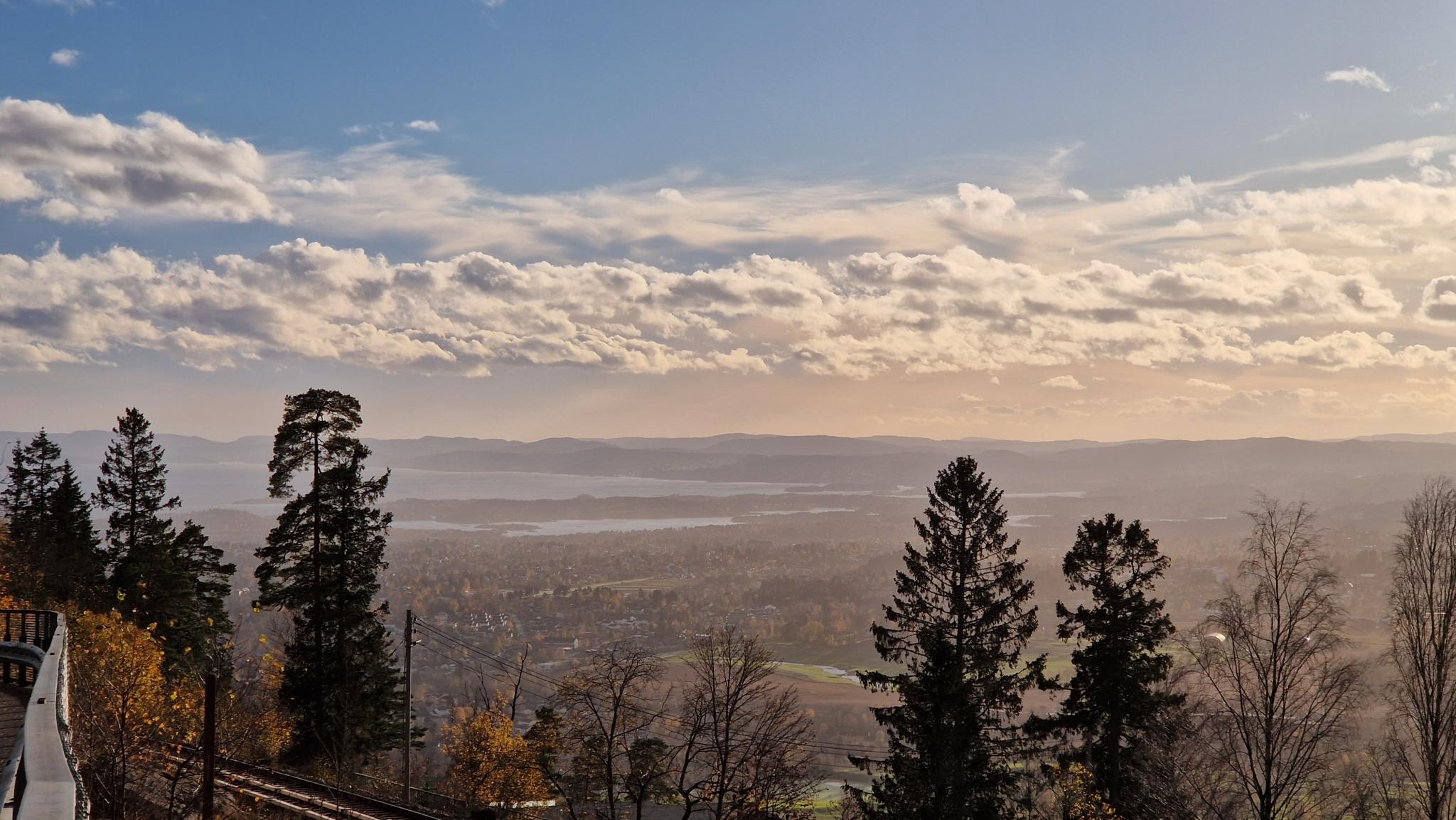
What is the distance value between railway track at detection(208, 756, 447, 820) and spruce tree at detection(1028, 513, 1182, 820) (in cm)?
1860

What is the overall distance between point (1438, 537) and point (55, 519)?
192 feet

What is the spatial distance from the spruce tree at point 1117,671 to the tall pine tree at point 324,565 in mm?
22819

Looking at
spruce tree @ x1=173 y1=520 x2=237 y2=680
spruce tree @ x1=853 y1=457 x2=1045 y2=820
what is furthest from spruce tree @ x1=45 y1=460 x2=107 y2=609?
spruce tree @ x1=853 y1=457 x2=1045 y2=820

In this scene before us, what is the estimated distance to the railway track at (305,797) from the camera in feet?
78.4

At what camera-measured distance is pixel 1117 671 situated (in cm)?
2709

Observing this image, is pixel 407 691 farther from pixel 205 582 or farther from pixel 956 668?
pixel 205 582

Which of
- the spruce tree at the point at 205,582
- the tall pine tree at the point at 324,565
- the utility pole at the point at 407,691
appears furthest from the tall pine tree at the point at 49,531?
the utility pole at the point at 407,691

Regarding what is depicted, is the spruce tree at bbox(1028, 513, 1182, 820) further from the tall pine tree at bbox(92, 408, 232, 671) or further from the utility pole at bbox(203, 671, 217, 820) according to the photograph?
the tall pine tree at bbox(92, 408, 232, 671)

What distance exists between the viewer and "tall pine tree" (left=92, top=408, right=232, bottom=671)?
4216 centimetres

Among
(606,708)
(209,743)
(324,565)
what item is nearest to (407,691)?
(324,565)

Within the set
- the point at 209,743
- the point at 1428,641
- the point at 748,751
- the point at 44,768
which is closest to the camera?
the point at 44,768

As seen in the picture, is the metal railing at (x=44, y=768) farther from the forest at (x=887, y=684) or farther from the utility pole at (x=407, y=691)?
the utility pole at (x=407, y=691)

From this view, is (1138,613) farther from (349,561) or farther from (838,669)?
(838,669)

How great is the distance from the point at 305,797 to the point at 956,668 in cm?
1861
